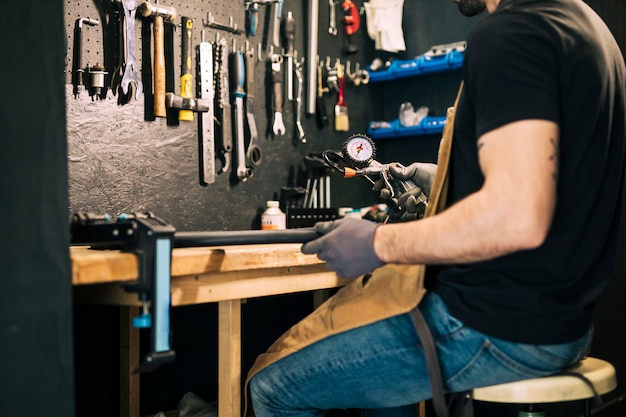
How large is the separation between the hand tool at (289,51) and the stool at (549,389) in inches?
71.8

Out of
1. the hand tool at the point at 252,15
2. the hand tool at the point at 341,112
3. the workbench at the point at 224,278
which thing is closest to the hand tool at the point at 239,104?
the hand tool at the point at 252,15

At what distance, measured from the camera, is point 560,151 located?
1212 millimetres

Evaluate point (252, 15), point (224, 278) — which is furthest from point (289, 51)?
point (224, 278)

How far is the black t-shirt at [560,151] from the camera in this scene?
1177mm

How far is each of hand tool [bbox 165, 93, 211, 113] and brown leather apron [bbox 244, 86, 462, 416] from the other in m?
1.16

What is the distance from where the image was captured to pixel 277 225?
2615 mm

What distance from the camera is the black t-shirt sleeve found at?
3.71ft

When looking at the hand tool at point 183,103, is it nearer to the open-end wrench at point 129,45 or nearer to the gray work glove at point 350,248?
the open-end wrench at point 129,45

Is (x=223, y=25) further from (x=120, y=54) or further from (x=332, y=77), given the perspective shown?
(x=332, y=77)

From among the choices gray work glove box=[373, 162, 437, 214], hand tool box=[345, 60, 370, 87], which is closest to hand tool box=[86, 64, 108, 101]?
gray work glove box=[373, 162, 437, 214]

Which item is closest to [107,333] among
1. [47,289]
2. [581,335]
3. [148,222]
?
[148,222]

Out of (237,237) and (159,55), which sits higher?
(159,55)

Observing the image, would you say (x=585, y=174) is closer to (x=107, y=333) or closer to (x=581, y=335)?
(x=581, y=335)

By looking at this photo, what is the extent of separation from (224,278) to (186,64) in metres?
1.12
